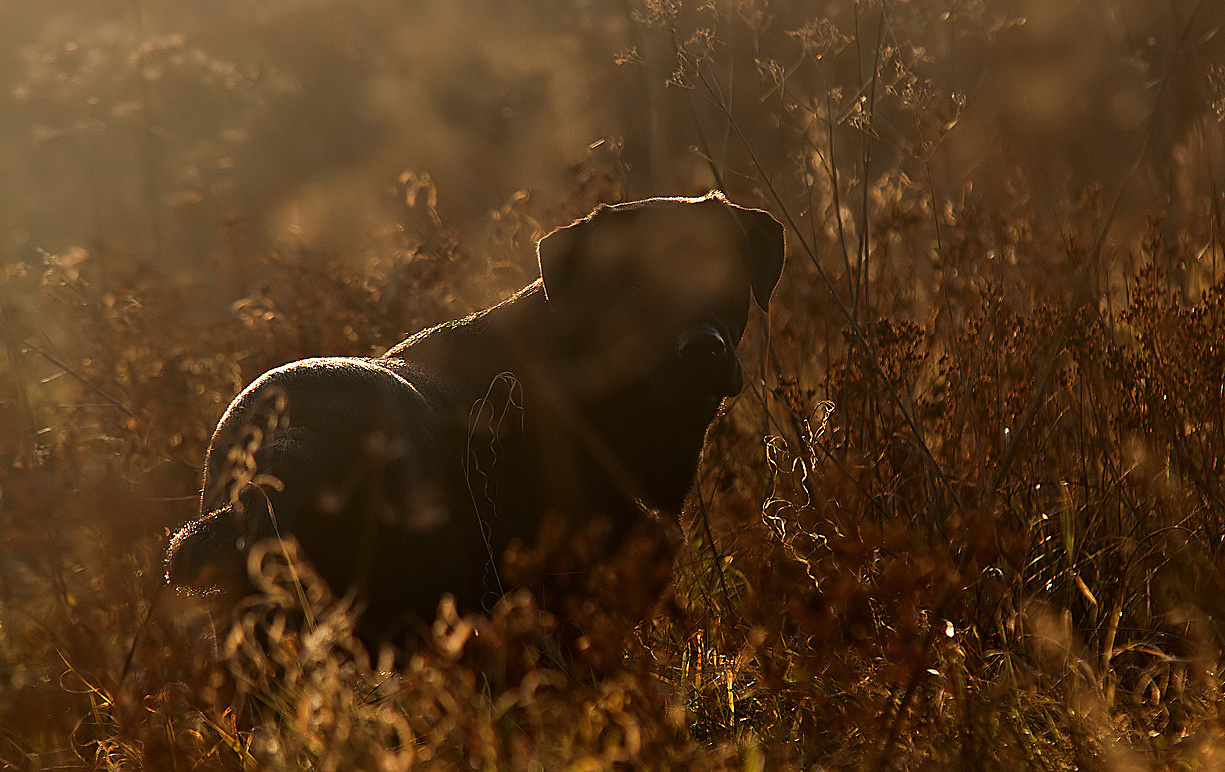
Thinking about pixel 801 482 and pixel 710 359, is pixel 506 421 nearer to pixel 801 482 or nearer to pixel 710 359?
pixel 710 359

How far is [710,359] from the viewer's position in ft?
10.7

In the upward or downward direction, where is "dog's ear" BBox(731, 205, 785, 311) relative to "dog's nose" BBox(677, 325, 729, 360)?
upward

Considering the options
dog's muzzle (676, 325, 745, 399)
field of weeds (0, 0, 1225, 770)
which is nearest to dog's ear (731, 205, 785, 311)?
field of weeds (0, 0, 1225, 770)

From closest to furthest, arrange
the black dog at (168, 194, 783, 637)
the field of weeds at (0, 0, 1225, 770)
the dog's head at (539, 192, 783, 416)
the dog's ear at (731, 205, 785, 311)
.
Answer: the field of weeds at (0, 0, 1225, 770), the black dog at (168, 194, 783, 637), the dog's head at (539, 192, 783, 416), the dog's ear at (731, 205, 785, 311)

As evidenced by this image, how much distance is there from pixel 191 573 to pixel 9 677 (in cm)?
132

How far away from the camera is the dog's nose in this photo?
10.7 ft

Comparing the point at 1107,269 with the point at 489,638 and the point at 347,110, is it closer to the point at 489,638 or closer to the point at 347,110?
the point at 489,638

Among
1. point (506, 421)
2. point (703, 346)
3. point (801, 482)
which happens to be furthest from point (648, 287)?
point (801, 482)

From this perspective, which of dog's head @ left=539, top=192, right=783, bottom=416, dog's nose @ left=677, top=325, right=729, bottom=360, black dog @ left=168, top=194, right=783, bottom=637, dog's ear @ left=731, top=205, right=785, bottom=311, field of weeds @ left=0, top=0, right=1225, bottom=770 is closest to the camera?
field of weeds @ left=0, top=0, right=1225, bottom=770

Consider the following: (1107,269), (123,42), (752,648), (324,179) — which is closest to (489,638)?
(752,648)

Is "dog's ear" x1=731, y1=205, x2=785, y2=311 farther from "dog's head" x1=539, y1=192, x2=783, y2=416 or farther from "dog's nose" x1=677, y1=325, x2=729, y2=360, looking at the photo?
"dog's nose" x1=677, y1=325, x2=729, y2=360

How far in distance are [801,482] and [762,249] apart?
1.24 metres

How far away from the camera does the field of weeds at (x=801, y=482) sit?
208 cm

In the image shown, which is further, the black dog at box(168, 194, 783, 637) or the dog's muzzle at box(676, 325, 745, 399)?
the dog's muzzle at box(676, 325, 745, 399)
